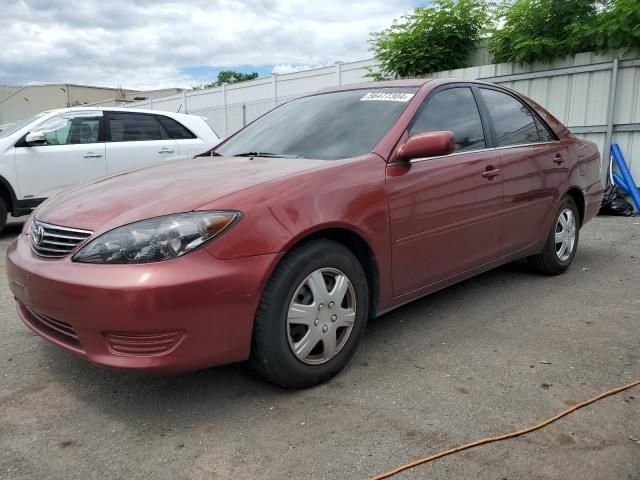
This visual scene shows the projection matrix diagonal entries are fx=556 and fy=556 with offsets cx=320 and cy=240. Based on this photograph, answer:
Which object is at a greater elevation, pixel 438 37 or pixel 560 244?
pixel 438 37

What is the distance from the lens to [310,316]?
103 inches

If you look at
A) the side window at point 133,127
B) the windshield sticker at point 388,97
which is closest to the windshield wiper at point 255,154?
the windshield sticker at point 388,97

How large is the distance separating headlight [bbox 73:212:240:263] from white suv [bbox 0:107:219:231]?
471cm

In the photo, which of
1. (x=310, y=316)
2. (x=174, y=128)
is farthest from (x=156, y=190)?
(x=174, y=128)

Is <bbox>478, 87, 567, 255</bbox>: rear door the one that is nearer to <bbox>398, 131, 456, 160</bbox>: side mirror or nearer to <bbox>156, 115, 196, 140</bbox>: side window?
<bbox>398, 131, 456, 160</bbox>: side mirror

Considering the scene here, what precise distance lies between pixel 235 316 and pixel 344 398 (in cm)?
69

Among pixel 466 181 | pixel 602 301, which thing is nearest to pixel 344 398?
pixel 466 181

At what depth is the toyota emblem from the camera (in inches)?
104

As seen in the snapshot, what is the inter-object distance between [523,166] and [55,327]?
319 centimetres

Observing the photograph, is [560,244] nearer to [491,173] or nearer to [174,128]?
[491,173]

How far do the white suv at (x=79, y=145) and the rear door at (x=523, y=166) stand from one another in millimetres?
4503

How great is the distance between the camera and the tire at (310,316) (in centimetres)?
246

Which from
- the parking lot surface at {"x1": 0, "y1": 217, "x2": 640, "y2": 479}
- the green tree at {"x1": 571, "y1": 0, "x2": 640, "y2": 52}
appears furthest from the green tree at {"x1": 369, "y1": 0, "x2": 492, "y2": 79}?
the parking lot surface at {"x1": 0, "y1": 217, "x2": 640, "y2": 479}

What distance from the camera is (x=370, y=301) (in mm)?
3049
